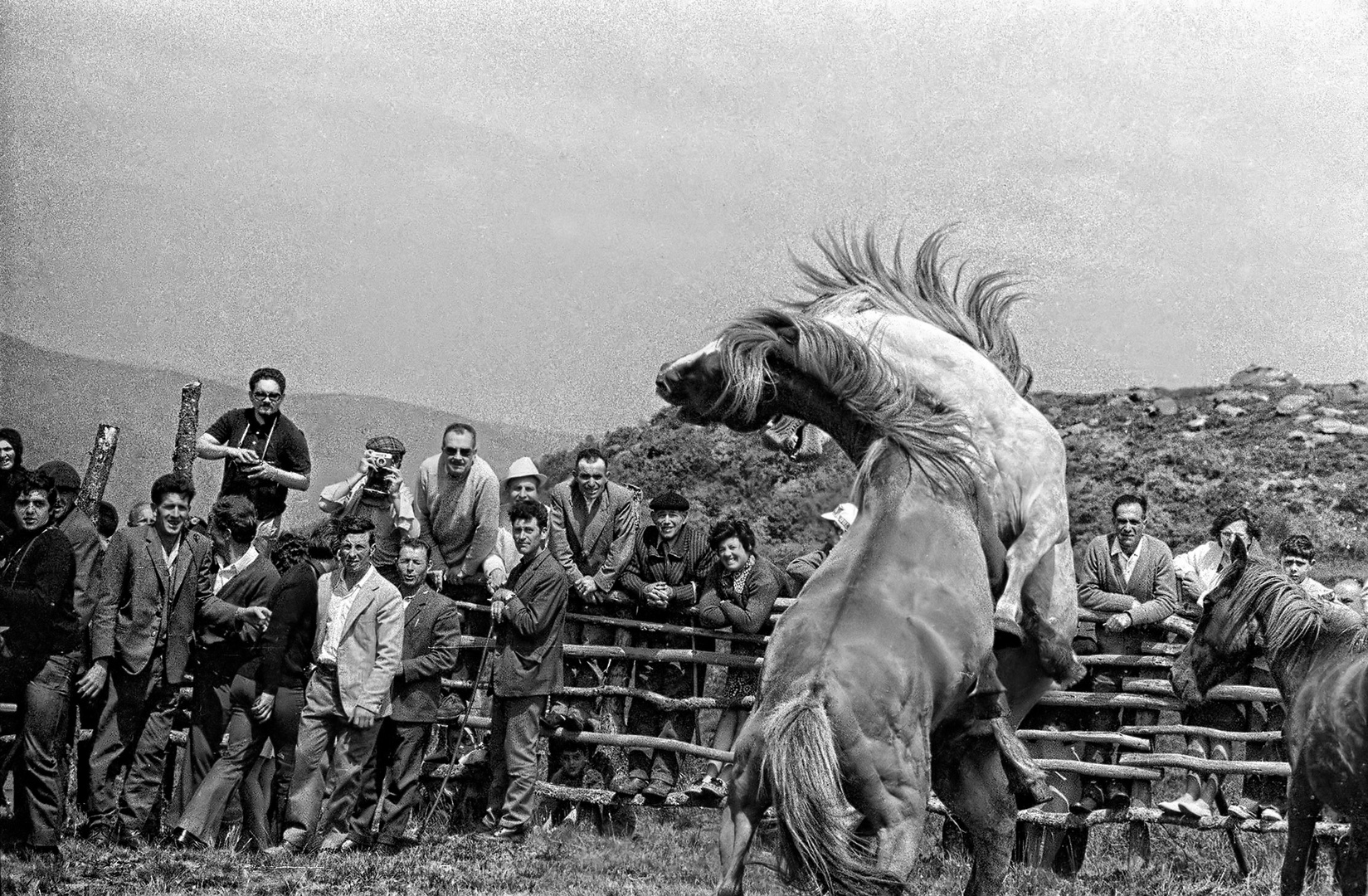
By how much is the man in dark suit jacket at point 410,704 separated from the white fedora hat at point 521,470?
126 cm

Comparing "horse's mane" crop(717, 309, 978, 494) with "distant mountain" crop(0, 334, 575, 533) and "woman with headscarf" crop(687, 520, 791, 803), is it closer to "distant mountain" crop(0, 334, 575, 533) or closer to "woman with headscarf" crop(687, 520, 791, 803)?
"woman with headscarf" crop(687, 520, 791, 803)

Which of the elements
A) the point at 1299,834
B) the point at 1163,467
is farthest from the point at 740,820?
the point at 1163,467

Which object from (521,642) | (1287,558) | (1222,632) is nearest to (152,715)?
(521,642)

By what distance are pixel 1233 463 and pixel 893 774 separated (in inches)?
1684

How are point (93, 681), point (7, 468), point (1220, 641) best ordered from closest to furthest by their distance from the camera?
point (93, 681) < point (1220, 641) < point (7, 468)

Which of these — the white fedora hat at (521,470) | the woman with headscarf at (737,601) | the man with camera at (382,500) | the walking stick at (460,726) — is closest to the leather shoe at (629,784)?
the woman with headscarf at (737,601)

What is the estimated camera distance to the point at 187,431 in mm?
10781

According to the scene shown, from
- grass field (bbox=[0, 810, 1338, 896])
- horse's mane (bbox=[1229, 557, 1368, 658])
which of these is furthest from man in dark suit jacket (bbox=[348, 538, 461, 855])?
horse's mane (bbox=[1229, 557, 1368, 658])

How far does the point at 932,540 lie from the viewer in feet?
19.7

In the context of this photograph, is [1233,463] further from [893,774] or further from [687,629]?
[893,774]

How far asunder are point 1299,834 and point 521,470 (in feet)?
18.4

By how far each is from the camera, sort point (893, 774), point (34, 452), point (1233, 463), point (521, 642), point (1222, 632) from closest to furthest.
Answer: point (893, 774)
point (1222, 632)
point (521, 642)
point (34, 452)
point (1233, 463)

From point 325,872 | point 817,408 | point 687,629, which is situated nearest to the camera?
point 817,408

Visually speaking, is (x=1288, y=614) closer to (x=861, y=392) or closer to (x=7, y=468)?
(x=861, y=392)
